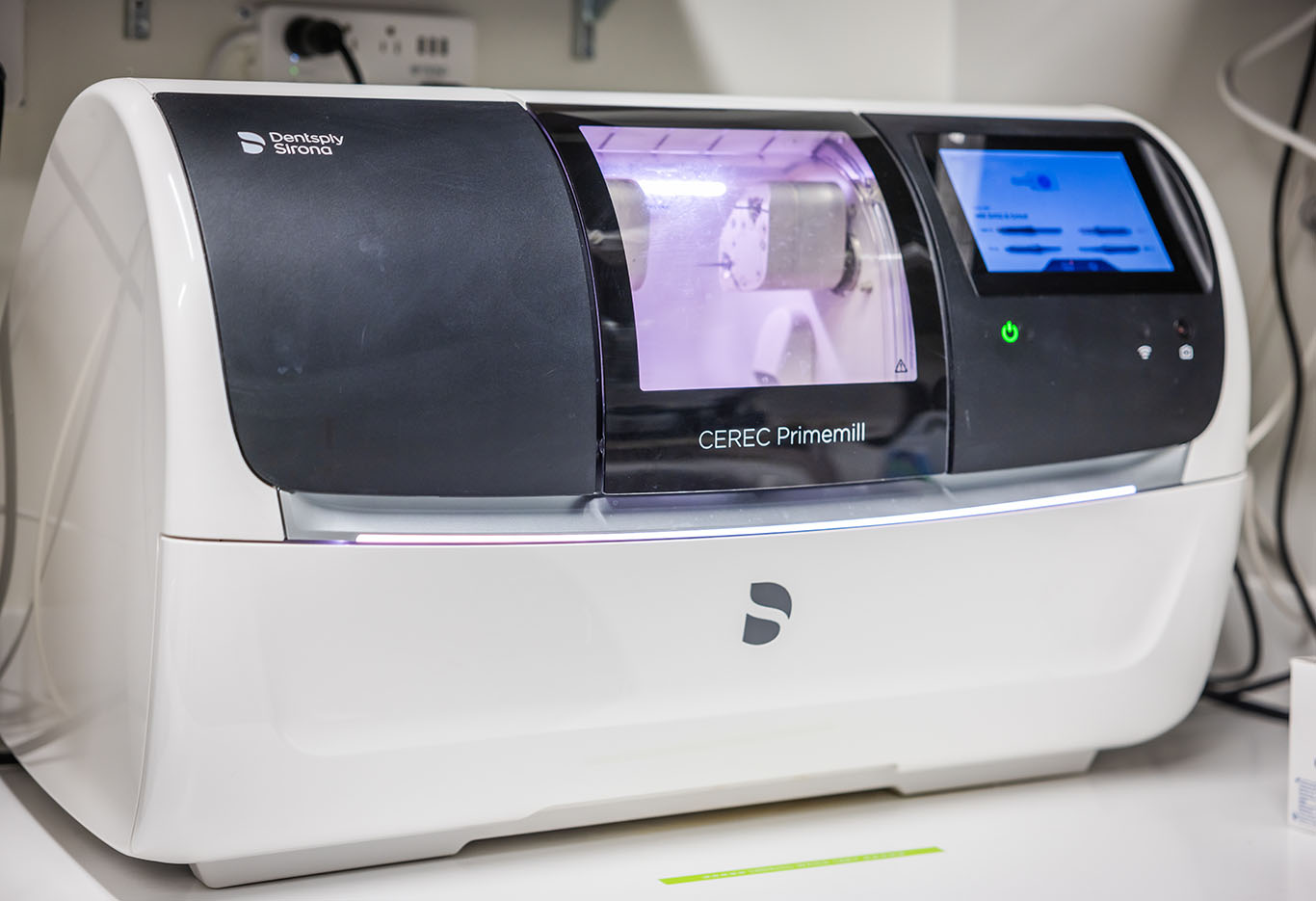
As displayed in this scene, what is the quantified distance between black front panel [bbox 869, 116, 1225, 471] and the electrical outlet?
448 millimetres

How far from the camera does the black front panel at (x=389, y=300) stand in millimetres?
683

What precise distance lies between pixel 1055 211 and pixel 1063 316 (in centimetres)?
9

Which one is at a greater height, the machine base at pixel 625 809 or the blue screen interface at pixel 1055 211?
the blue screen interface at pixel 1055 211

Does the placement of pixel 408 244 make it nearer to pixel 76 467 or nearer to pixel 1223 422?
pixel 76 467

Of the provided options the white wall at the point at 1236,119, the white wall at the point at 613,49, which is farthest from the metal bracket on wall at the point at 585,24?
the white wall at the point at 1236,119

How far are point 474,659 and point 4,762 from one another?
44 cm

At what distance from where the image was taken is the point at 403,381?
2.32ft

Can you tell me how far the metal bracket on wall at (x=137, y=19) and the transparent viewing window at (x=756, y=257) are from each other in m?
0.49

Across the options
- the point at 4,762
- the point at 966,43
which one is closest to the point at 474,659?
the point at 4,762

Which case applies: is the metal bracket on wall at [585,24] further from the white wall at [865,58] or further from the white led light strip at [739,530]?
the white led light strip at [739,530]

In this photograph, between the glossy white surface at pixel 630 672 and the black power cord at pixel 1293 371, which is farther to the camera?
the black power cord at pixel 1293 371

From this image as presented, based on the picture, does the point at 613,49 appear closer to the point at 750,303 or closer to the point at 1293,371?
the point at 750,303

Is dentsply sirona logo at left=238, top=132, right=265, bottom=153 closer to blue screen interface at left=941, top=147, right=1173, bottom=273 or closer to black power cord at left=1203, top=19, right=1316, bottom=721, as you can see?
blue screen interface at left=941, top=147, right=1173, bottom=273

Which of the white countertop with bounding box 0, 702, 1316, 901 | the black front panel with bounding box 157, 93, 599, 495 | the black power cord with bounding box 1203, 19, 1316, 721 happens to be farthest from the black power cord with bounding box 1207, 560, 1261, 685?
the black front panel with bounding box 157, 93, 599, 495
